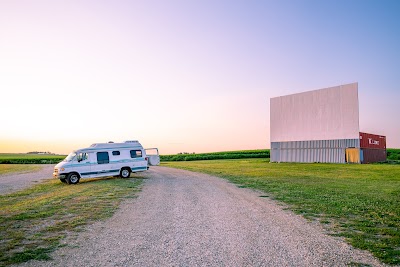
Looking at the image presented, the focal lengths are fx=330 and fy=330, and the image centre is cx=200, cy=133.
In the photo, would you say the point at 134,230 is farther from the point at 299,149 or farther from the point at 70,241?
the point at 299,149

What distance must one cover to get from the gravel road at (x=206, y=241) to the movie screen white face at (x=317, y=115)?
1566 inches

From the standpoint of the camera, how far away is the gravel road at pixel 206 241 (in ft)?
21.0

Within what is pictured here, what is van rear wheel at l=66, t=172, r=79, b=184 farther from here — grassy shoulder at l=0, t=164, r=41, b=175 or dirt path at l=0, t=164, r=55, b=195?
grassy shoulder at l=0, t=164, r=41, b=175

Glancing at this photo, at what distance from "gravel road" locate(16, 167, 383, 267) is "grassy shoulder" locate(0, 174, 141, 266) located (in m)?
0.50

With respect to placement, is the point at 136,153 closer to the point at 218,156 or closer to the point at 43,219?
the point at 43,219

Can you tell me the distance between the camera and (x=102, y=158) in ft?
81.0

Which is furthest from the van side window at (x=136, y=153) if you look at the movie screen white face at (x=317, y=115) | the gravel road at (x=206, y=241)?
the movie screen white face at (x=317, y=115)

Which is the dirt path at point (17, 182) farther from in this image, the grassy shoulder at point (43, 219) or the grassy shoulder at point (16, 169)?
the grassy shoulder at point (16, 169)

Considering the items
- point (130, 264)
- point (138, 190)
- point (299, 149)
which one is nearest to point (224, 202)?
point (138, 190)

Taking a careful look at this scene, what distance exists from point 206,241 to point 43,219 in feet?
19.6

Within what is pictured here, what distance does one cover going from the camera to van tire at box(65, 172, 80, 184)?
917 inches

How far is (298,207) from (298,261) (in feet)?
20.1

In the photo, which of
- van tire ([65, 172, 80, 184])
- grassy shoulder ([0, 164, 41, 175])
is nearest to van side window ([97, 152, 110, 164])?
van tire ([65, 172, 80, 184])

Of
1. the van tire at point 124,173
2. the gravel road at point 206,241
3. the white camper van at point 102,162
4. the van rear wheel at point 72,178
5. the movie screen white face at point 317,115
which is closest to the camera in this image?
the gravel road at point 206,241
